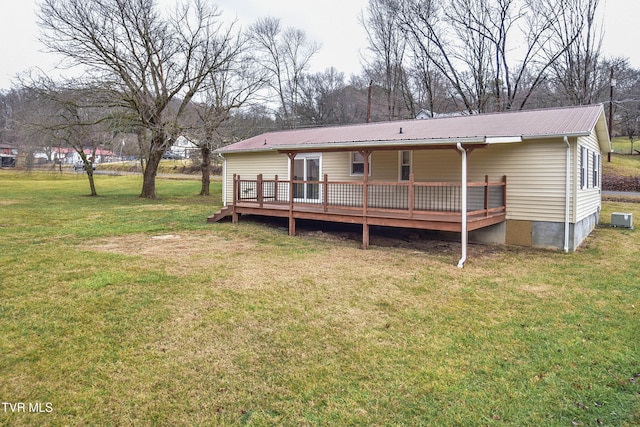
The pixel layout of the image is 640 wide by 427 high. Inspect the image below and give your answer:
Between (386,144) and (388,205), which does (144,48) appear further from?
(386,144)

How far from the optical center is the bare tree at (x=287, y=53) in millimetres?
33906

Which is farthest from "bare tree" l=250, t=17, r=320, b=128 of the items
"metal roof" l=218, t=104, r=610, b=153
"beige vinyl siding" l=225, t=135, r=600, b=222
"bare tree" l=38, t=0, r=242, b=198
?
"beige vinyl siding" l=225, t=135, r=600, b=222

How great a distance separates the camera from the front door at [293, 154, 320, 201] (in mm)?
13086

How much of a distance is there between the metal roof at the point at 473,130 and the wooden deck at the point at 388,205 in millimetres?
962

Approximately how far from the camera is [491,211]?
9422 mm

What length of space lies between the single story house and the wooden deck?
3cm

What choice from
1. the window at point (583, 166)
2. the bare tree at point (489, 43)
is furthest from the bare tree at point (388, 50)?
the window at point (583, 166)

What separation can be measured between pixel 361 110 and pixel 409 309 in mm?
29710

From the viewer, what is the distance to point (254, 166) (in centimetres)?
1498

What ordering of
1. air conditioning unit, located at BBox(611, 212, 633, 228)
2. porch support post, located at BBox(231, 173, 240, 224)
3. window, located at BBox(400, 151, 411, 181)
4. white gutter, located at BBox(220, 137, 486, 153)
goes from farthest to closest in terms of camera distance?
porch support post, located at BBox(231, 173, 240, 224)
air conditioning unit, located at BBox(611, 212, 633, 228)
window, located at BBox(400, 151, 411, 181)
white gutter, located at BBox(220, 137, 486, 153)

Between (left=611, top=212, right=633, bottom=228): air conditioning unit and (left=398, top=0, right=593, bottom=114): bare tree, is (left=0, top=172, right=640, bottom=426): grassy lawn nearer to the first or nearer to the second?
(left=611, top=212, right=633, bottom=228): air conditioning unit

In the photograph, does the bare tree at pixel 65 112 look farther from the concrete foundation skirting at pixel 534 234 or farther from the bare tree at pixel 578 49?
the bare tree at pixel 578 49

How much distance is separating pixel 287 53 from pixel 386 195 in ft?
87.1

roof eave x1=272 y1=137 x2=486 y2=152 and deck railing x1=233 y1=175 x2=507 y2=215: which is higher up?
roof eave x1=272 y1=137 x2=486 y2=152
